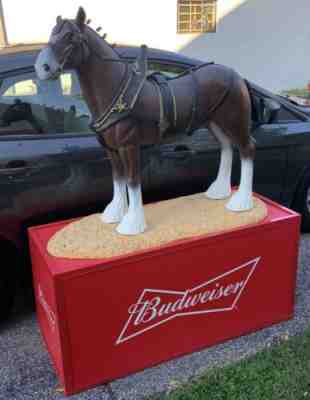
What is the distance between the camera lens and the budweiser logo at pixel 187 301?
7.02 feet

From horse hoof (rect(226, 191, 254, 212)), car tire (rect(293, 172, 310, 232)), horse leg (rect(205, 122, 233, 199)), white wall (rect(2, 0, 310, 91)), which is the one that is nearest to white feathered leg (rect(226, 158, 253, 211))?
horse hoof (rect(226, 191, 254, 212))

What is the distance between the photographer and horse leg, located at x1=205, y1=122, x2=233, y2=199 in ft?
8.34

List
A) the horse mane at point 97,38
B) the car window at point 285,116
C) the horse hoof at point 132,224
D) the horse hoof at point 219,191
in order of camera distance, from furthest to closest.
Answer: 1. the car window at point 285,116
2. the horse hoof at point 219,191
3. the horse hoof at point 132,224
4. the horse mane at point 97,38

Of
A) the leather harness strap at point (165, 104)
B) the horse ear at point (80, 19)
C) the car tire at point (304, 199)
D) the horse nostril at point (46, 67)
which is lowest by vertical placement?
the car tire at point (304, 199)

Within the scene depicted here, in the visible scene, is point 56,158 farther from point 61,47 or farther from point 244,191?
point 244,191

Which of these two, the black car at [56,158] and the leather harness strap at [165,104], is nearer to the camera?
the leather harness strap at [165,104]

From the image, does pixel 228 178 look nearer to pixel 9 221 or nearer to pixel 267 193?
pixel 267 193

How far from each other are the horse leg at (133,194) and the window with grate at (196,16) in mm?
7550

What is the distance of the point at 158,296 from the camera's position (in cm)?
216

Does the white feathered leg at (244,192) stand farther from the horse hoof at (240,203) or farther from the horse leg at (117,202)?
the horse leg at (117,202)

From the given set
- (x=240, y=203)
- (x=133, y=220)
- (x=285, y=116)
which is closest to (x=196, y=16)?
(x=285, y=116)

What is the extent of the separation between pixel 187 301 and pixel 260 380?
1.74 ft

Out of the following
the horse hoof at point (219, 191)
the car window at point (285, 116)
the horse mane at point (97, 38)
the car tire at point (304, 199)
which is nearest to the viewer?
the horse mane at point (97, 38)

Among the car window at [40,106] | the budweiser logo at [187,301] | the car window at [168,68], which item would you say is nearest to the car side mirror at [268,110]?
the car window at [168,68]
